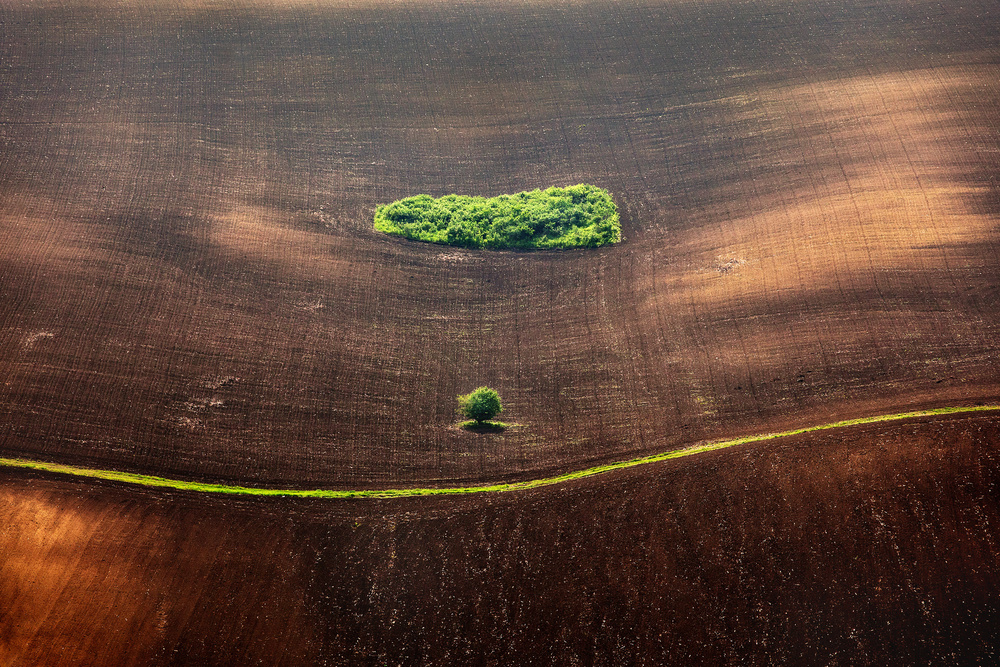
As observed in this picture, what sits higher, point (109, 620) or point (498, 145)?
point (498, 145)

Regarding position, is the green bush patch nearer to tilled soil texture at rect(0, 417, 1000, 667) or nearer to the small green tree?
the small green tree

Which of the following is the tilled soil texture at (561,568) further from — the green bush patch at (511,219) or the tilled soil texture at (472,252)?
the green bush patch at (511,219)

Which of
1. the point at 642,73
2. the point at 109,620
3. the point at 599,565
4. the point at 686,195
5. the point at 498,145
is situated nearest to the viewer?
the point at 109,620

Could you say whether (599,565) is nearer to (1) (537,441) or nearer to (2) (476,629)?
(2) (476,629)

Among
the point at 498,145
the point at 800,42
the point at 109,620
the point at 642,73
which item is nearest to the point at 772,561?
the point at 109,620

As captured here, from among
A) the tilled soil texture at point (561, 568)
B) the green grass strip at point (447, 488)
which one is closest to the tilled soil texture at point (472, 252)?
the green grass strip at point (447, 488)

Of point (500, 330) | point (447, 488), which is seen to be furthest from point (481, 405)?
point (500, 330)
